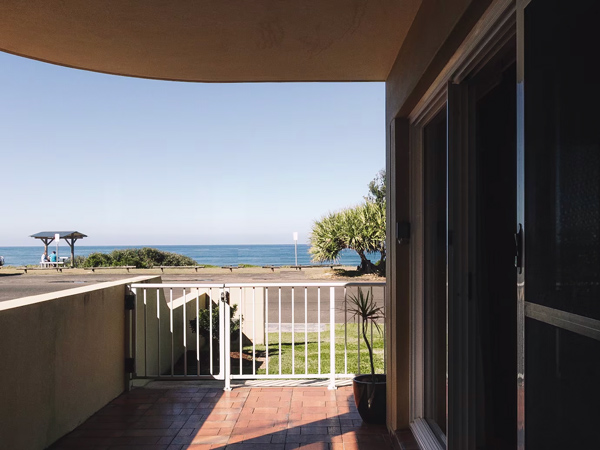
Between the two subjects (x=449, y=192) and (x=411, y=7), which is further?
(x=411, y=7)

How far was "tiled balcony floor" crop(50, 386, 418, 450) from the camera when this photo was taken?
116 inches

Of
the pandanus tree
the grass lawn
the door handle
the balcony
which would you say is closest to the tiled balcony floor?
the balcony

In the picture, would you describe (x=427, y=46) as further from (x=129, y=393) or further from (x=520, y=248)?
(x=129, y=393)

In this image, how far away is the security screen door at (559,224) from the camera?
867 mm

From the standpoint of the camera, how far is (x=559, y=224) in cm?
100

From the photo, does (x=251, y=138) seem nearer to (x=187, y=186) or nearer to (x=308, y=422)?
(x=187, y=186)

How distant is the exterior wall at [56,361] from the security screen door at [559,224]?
2366 mm

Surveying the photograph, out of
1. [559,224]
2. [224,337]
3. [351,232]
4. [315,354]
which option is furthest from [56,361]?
[351,232]

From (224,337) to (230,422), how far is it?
91 centimetres

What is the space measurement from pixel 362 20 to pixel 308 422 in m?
2.45

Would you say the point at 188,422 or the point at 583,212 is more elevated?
the point at 583,212

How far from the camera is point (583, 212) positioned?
903 mm

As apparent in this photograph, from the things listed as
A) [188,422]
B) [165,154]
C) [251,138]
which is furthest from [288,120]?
[188,422]

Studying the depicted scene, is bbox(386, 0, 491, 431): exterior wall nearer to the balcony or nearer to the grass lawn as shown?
the balcony
